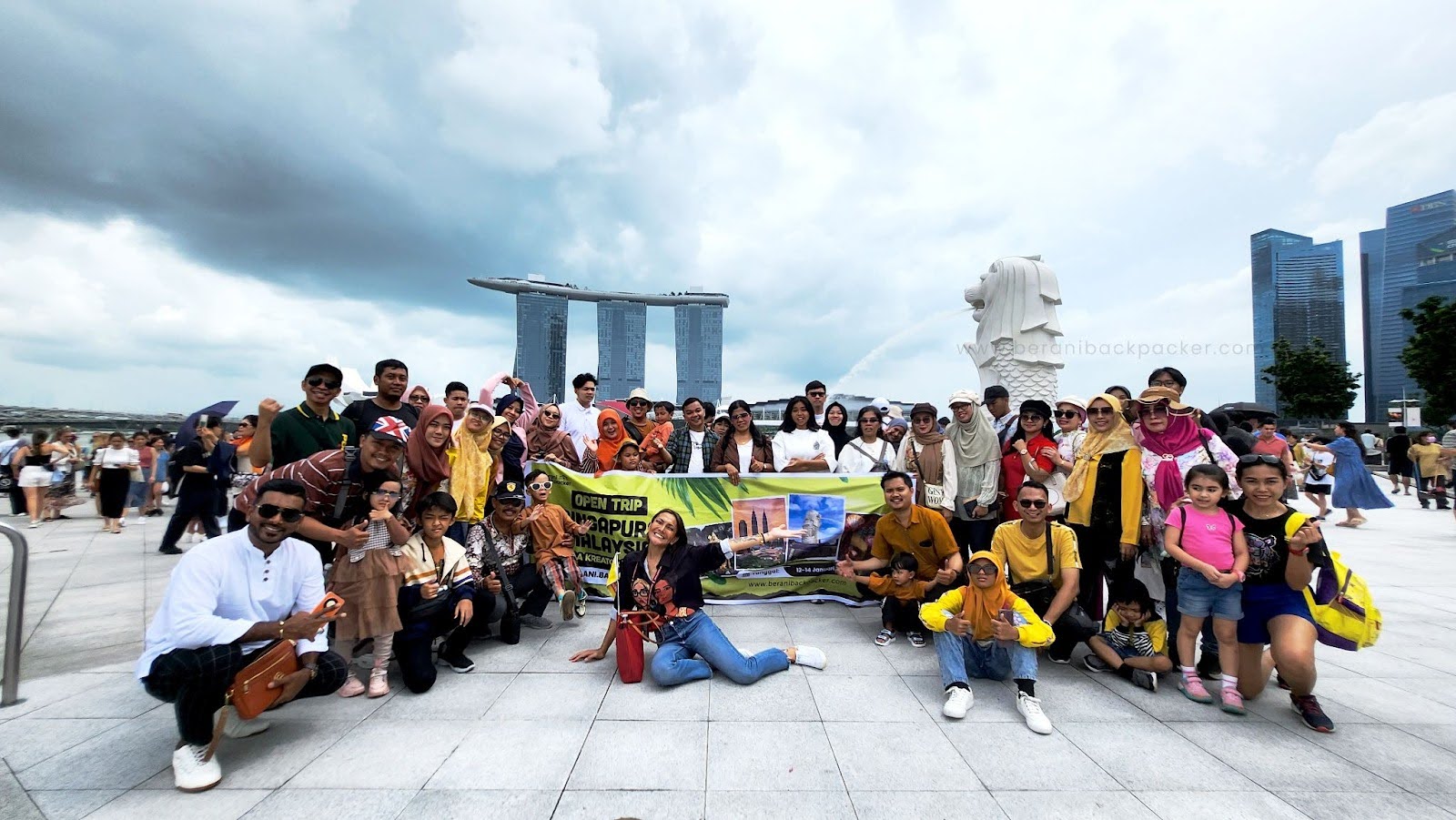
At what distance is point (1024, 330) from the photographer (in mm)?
15078

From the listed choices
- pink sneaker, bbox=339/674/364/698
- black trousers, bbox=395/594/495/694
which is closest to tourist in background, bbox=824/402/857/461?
black trousers, bbox=395/594/495/694

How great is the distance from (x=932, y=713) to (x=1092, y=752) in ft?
2.49

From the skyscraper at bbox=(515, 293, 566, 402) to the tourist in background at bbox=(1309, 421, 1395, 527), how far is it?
234 feet

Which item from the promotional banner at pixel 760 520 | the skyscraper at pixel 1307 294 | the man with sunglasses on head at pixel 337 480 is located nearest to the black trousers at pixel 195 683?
the man with sunglasses on head at pixel 337 480

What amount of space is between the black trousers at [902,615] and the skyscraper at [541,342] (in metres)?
72.5

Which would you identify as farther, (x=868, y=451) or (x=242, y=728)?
(x=868, y=451)

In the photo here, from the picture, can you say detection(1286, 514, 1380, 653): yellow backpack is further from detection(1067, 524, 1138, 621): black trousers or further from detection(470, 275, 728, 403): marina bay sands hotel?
detection(470, 275, 728, 403): marina bay sands hotel

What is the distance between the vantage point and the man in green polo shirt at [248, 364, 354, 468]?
3.87 m

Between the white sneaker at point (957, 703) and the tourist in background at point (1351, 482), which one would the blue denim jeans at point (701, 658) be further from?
the tourist in background at point (1351, 482)

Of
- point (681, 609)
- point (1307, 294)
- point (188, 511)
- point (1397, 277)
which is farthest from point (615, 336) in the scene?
point (1397, 277)

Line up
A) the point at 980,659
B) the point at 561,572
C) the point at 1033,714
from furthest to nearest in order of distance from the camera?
the point at 561,572
the point at 980,659
the point at 1033,714

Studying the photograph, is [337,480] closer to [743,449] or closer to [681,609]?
[681,609]

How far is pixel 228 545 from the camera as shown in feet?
9.20

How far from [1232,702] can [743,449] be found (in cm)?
386
